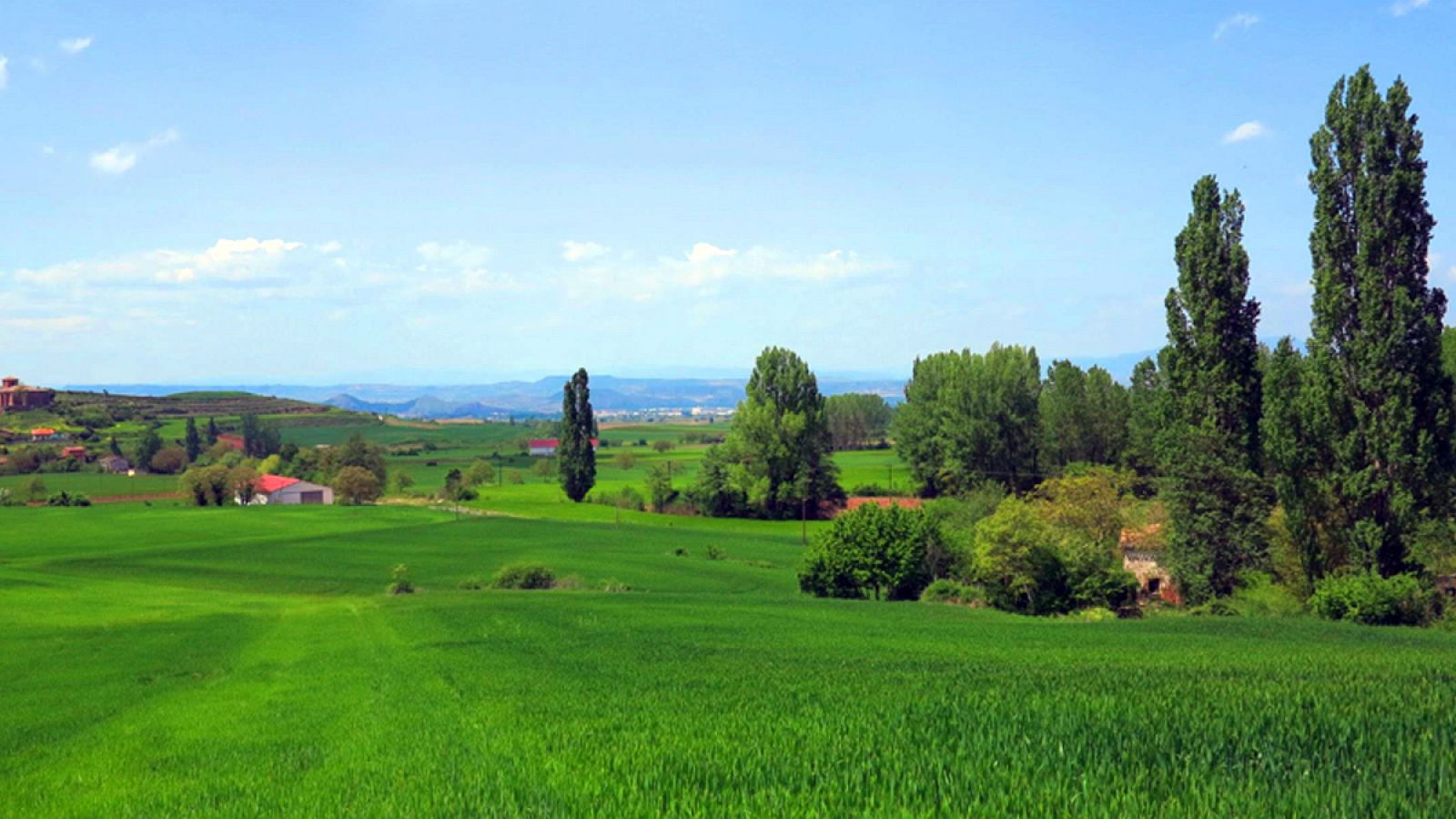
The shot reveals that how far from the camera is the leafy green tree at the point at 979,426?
107188 millimetres

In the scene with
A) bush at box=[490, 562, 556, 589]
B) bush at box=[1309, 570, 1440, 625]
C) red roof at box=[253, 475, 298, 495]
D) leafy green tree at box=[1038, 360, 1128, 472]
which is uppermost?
leafy green tree at box=[1038, 360, 1128, 472]

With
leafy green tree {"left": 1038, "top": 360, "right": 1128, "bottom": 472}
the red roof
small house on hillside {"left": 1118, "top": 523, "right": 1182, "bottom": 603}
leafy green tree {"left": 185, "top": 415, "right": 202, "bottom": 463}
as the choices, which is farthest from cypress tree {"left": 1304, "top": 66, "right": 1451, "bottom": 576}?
leafy green tree {"left": 185, "top": 415, "right": 202, "bottom": 463}

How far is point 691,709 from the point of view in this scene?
1788 centimetres

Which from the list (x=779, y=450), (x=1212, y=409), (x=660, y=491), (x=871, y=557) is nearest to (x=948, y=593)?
(x=871, y=557)

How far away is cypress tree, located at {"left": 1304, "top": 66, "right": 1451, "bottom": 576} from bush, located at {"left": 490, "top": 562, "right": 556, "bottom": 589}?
140ft

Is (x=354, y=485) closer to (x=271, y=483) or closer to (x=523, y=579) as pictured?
(x=271, y=483)

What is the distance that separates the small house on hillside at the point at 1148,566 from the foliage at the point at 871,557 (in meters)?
12.3

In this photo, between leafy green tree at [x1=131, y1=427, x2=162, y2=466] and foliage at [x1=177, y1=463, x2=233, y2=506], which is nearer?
foliage at [x1=177, y1=463, x2=233, y2=506]

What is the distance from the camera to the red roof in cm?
12419

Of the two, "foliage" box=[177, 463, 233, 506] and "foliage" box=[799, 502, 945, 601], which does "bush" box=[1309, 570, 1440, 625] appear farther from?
"foliage" box=[177, 463, 233, 506]

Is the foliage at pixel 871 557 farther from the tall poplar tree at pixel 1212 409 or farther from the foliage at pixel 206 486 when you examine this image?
the foliage at pixel 206 486

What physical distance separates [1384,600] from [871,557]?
27.0 metres

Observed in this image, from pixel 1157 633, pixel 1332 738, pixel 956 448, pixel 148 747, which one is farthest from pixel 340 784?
pixel 956 448

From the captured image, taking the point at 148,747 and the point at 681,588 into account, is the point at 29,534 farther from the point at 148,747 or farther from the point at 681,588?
the point at 148,747
